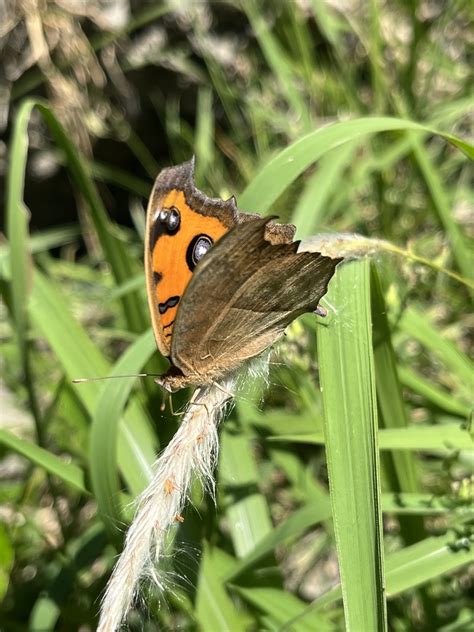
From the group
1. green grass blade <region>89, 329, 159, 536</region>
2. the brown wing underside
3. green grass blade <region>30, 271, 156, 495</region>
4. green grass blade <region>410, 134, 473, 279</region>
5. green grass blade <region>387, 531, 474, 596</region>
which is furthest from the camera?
green grass blade <region>410, 134, 473, 279</region>

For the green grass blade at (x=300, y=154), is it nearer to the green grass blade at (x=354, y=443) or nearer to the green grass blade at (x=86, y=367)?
the green grass blade at (x=354, y=443)

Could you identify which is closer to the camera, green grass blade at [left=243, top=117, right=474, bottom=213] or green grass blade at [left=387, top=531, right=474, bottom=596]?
green grass blade at [left=387, top=531, right=474, bottom=596]

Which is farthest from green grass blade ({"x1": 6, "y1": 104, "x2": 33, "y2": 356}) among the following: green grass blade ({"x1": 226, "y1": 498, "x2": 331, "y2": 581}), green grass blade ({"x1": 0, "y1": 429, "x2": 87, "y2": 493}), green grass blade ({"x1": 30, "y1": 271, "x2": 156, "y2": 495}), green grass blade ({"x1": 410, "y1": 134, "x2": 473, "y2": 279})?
green grass blade ({"x1": 410, "y1": 134, "x2": 473, "y2": 279})

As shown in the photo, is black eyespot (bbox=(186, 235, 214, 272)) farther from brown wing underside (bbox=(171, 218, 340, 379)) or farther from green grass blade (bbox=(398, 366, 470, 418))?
green grass blade (bbox=(398, 366, 470, 418))

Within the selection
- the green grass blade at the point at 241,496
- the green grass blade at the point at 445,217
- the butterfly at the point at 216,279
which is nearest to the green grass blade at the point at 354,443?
the butterfly at the point at 216,279

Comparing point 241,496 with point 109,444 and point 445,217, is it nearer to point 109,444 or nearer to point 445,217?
point 109,444

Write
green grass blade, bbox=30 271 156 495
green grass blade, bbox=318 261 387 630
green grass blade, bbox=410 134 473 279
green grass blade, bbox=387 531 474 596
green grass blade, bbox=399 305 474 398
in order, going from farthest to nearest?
green grass blade, bbox=410 134 473 279 → green grass blade, bbox=399 305 474 398 → green grass blade, bbox=30 271 156 495 → green grass blade, bbox=387 531 474 596 → green grass blade, bbox=318 261 387 630

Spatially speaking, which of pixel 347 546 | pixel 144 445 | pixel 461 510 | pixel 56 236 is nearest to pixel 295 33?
pixel 56 236

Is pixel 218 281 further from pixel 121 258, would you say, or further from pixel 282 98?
pixel 282 98

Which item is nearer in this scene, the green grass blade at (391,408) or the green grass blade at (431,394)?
the green grass blade at (391,408)
